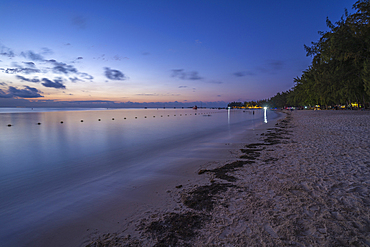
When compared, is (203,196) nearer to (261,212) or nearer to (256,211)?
(256,211)

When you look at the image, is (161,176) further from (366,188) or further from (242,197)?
(366,188)

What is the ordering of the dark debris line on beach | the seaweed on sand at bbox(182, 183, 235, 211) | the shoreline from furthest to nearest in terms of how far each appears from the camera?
the seaweed on sand at bbox(182, 183, 235, 211)
the shoreline
the dark debris line on beach

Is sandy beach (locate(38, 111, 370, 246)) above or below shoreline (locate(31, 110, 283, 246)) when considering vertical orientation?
above

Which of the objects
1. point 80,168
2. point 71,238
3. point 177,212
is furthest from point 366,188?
point 80,168

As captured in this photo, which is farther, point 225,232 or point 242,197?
point 242,197

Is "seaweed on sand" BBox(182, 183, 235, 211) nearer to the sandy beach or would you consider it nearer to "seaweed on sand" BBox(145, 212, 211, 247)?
the sandy beach

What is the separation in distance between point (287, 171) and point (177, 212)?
4210 millimetres

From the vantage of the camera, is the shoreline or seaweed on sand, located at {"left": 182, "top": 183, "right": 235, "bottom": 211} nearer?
the shoreline

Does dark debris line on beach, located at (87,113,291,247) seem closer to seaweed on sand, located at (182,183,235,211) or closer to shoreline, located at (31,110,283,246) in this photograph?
seaweed on sand, located at (182,183,235,211)

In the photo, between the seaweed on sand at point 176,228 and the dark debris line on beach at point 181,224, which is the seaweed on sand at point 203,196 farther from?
the seaweed on sand at point 176,228

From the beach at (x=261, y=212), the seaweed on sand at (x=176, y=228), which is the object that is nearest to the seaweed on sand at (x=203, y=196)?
the beach at (x=261, y=212)

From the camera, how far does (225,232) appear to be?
348cm

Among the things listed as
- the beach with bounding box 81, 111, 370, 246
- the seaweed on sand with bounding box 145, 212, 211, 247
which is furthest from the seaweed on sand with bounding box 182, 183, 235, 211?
the seaweed on sand with bounding box 145, 212, 211, 247

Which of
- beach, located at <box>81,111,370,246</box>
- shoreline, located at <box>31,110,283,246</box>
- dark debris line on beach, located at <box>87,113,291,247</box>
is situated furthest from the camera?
shoreline, located at <box>31,110,283,246</box>
